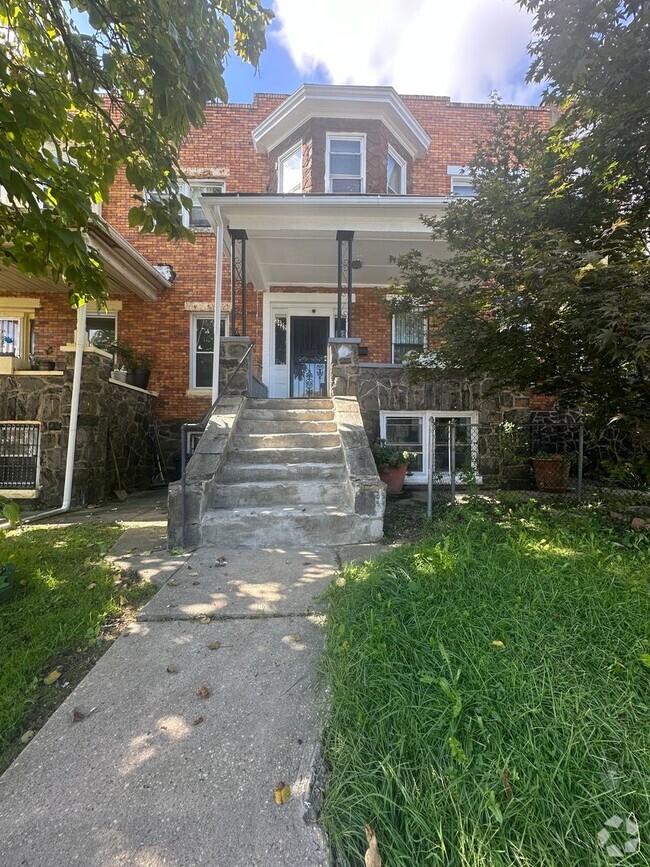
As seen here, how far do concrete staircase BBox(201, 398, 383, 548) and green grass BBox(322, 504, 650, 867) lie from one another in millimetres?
1301

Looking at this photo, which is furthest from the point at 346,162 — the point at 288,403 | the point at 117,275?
the point at 288,403

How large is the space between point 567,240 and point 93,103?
4015 mm

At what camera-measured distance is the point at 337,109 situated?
8.99m

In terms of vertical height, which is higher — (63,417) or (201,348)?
(201,348)

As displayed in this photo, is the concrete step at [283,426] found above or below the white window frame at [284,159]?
below

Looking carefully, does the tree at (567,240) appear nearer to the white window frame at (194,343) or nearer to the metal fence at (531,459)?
the metal fence at (531,459)

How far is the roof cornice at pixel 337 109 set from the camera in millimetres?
8750

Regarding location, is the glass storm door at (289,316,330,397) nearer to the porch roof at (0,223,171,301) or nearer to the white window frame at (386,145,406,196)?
the porch roof at (0,223,171,301)

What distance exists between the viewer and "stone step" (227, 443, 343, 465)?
193 inches

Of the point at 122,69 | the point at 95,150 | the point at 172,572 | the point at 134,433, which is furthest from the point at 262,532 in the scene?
the point at 134,433

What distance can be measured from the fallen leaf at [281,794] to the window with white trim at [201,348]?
8.95 metres

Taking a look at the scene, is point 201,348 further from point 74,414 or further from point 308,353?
point 74,414

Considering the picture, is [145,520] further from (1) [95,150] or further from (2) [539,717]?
(2) [539,717]

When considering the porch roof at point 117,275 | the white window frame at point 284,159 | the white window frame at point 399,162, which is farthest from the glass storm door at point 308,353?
the white window frame at point 399,162
